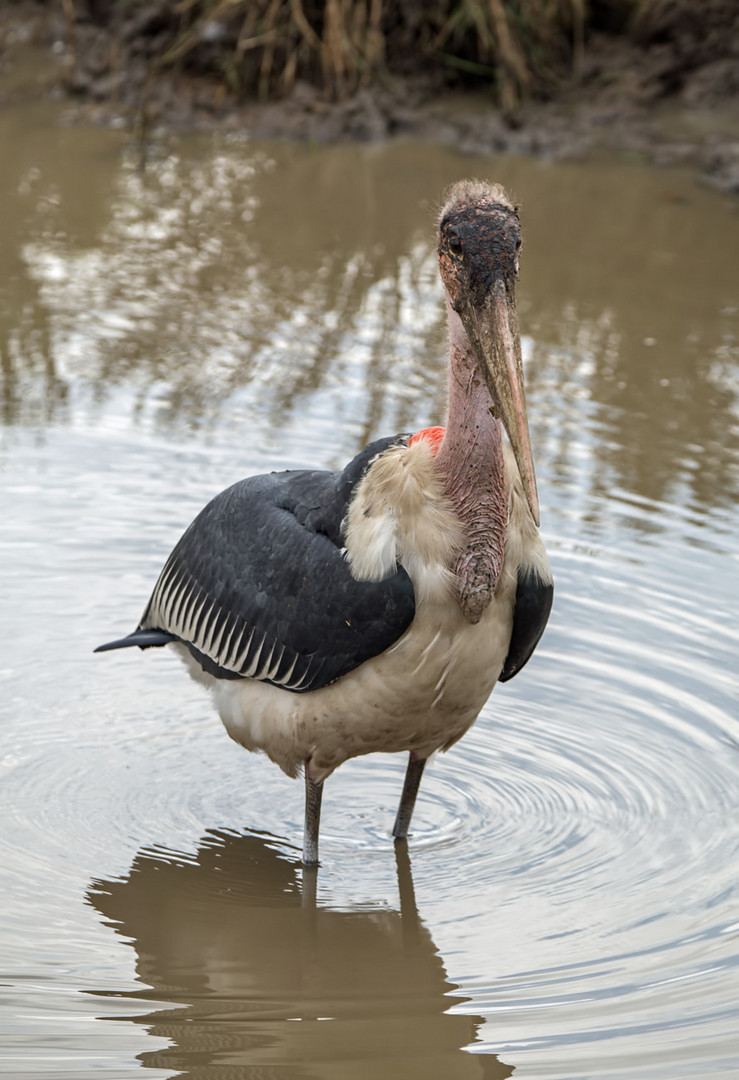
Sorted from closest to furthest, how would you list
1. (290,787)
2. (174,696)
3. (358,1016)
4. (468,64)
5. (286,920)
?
(358,1016), (286,920), (290,787), (174,696), (468,64)

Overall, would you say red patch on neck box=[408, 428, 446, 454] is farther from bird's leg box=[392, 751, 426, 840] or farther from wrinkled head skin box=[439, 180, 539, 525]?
bird's leg box=[392, 751, 426, 840]

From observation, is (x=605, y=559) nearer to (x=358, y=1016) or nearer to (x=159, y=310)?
(x=358, y=1016)

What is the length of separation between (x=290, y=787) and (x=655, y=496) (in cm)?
238

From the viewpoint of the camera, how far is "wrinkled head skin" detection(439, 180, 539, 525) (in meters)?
3.48

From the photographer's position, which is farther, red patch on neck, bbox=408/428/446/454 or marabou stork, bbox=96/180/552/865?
red patch on neck, bbox=408/428/446/454

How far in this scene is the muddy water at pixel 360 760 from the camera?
359cm

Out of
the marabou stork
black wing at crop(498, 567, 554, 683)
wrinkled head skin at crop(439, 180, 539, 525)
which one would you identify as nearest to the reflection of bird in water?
the marabou stork

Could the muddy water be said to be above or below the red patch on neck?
below

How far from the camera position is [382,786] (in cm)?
477

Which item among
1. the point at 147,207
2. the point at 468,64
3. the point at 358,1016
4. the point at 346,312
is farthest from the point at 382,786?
the point at 468,64

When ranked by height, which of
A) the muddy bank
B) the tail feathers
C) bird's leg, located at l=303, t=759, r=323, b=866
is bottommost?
bird's leg, located at l=303, t=759, r=323, b=866

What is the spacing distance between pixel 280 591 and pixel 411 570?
0.50 meters

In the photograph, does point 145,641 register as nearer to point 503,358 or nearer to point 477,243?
point 503,358

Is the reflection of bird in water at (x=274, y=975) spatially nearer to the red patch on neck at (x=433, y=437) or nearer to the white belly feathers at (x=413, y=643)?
the white belly feathers at (x=413, y=643)
